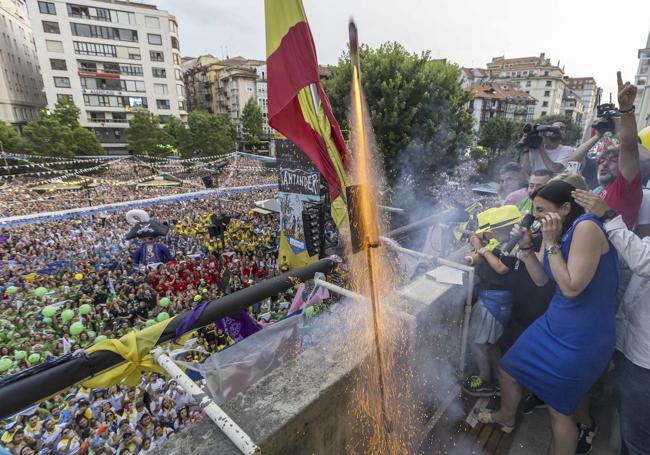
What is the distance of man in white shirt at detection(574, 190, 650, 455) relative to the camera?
209cm

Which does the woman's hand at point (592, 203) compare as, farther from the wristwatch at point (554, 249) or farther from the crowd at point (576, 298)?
the wristwatch at point (554, 249)

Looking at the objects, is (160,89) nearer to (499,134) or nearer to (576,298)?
(499,134)

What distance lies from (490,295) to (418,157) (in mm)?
12351

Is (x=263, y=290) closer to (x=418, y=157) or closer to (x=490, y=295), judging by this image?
(x=490, y=295)

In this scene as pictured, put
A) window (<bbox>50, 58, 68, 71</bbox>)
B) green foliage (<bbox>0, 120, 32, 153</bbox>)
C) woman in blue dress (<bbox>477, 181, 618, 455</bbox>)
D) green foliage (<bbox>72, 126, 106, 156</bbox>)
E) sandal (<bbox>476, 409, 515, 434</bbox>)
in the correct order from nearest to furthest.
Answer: woman in blue dress (<bbox>477, 181, 618, 455</bbox>)
sandal (<bbox>476, 409, 515, 434</bbox>)
green foliage (<bbox>0, 120, 32, 153</bbox>)
green foliage (<bbox>72, 126, 106, 156</bbox>)
window (<bbox>50, 58, 68, 71</bbox>)

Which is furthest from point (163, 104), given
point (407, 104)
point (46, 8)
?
point (407, 104)

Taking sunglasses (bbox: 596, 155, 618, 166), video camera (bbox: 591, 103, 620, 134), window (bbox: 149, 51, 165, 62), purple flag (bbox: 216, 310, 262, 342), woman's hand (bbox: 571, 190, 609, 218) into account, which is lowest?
purple flag (bbox: 216, 310, 262, 342)

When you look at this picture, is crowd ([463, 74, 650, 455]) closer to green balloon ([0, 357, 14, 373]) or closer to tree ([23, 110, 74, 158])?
green balloon ([0, 357, 14, 373])

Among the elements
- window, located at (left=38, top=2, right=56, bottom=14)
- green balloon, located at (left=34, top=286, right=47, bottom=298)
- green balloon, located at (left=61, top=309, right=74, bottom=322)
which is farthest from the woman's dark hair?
window, located at (left=38, top=2, right=56, bottom=14)

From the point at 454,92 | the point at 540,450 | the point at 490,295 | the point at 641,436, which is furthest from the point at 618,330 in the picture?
the point at 454,92

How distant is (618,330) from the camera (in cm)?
242

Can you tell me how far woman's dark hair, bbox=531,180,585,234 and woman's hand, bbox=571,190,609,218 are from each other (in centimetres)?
8

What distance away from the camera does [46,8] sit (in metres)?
42.8

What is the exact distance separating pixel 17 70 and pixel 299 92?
6810cm
